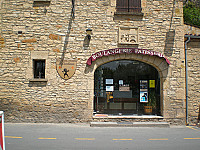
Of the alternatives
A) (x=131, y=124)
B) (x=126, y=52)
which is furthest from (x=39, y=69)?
(x=131, y=124)

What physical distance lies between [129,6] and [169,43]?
251cm

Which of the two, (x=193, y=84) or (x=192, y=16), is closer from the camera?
(x=193, y=84)

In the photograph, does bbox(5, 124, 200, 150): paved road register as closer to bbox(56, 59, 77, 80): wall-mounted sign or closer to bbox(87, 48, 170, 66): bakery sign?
bbox(56, 59, 77, 80): wall-mounted sign

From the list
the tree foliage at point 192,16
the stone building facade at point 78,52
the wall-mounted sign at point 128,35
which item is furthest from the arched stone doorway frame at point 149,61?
the tree foliage at point 192,16

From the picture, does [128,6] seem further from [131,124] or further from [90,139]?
[90,139]

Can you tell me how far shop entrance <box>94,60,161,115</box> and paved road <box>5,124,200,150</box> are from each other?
1740 millimetres

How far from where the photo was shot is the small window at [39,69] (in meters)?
8.52

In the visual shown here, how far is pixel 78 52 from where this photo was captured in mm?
8375

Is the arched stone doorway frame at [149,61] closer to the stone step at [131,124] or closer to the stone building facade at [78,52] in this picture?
the stone building facade at [78,52]

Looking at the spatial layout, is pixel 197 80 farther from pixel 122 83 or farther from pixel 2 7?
pixel 2 7

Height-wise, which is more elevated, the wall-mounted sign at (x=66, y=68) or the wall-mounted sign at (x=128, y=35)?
the wall-mounted sign at (x=128, y=35)

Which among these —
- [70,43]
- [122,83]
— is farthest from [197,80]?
[70,43]

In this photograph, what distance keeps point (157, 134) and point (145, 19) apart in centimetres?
505

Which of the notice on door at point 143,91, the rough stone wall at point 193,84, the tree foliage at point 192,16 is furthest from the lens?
the tree foliage at point 192,16
